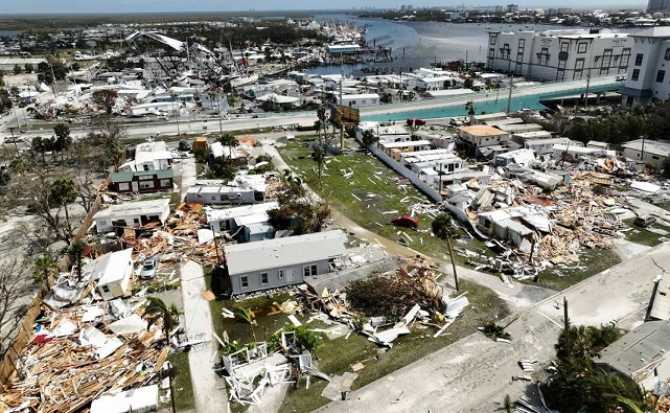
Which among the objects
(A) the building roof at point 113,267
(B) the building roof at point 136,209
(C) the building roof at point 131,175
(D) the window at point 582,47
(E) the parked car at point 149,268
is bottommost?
(E) the parked car at point 149,268

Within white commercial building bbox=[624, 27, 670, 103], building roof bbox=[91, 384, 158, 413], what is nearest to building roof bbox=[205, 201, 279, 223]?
building roof bbox=[91, 384, 158, 413]

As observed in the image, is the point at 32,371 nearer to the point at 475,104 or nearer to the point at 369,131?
the point at 369,131

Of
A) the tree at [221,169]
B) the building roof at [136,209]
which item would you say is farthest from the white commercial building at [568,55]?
the building roof at [136,209]

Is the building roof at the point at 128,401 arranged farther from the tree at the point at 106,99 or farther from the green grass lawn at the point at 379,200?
the tree at the point at 106,99

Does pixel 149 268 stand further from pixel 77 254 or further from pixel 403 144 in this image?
pixel 403 144

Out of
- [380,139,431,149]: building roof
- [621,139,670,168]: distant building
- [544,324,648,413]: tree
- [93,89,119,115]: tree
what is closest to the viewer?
[544,324,648,413]: tree

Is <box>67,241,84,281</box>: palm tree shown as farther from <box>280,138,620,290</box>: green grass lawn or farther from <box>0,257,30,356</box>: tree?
<box>280,138,620,290</box>: green grass lawn

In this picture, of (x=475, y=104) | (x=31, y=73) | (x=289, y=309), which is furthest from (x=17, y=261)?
(x=31, y=73)
